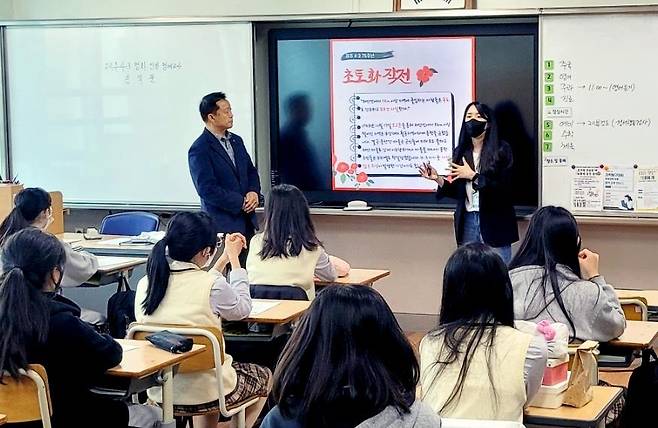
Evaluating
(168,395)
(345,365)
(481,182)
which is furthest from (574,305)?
(481,182)

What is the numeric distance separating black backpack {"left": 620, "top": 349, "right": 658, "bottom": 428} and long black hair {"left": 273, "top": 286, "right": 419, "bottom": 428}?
1.95 m

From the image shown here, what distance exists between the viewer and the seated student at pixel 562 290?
11.1 ft

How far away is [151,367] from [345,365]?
143 centimetres

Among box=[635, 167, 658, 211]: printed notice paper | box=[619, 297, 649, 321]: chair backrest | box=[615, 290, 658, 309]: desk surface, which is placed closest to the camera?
box=[619, 297, 649, 321]: chair backrest

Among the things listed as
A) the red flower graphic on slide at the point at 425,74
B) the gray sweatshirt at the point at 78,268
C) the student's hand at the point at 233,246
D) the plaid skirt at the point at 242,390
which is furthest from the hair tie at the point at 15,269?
the red flower graphic on slide at the point at 425,74

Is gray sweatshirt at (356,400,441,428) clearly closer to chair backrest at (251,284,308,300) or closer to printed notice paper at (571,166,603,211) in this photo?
chair backrest at (251,284,308,300)

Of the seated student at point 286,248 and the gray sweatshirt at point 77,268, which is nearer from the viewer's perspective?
the seated student at point 286,248

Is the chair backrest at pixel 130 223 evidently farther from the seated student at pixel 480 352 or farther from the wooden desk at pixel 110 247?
the seated student at pixel 480 352

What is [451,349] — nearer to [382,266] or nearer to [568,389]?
[568,389]

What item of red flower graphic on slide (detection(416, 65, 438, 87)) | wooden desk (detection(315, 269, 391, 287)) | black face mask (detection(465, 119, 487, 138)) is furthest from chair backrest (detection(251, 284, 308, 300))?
red flower graphic on slide (detection(416, 65, 438, 87))

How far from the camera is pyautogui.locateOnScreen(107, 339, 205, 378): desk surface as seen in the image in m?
3.14

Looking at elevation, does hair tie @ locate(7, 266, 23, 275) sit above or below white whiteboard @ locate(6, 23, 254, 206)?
below

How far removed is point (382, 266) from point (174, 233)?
10.1ft

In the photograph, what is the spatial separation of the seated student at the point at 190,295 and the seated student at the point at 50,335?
51 centimetres
